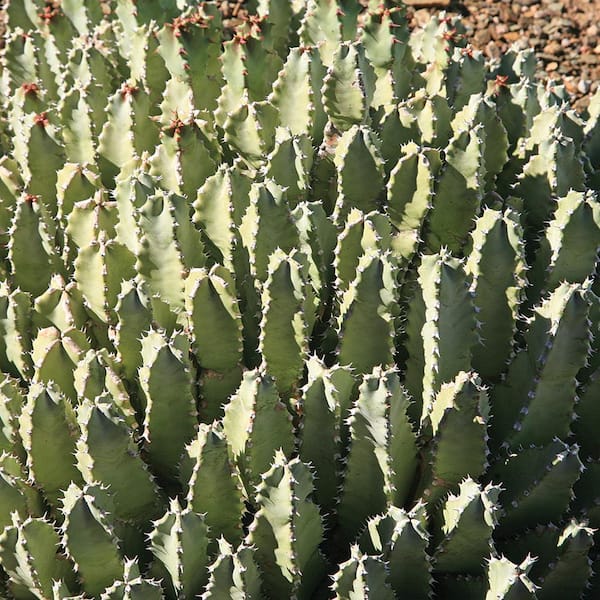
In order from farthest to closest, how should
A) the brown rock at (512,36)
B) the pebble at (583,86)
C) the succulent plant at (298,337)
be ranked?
the brown rock at (512,36)
the pebble at (583,86)
the succulent plant at (298,337)

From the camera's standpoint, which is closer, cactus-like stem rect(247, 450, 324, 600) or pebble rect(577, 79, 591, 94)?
cactus-like stem rect(247, 450, 324, 600)

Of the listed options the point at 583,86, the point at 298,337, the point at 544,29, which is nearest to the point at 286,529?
the point at 298,337

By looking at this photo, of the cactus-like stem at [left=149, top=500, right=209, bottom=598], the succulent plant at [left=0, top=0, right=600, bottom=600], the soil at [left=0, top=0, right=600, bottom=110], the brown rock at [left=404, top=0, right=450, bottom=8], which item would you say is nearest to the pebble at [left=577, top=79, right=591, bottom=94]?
the soil at [left=0, top=0, right=600, bottom=110]

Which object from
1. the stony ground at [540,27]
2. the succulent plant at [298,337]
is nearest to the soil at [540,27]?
the stony ground at [540,27]

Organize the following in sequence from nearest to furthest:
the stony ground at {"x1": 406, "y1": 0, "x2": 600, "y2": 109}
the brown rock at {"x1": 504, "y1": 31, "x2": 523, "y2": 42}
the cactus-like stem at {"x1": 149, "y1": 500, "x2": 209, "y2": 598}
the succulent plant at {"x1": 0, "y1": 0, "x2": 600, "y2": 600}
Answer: the cactus-like stem at {"x1": 149, "y1": 500, "x2": 209, "y2": 598}
the succulent plant at {"x1": 0, "y1": 0, "x2": 600, "y2": 600}
the stony ground at {"x1": 406, "y1": 0, "x2": 600, "y2": 109}
the brown rock at {"x1": 504, "y1": 31, "x2": 523, "y2": 42}

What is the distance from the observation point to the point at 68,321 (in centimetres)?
275

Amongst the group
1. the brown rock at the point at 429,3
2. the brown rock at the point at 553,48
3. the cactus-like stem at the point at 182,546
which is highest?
the brown rock at the point at 429,3

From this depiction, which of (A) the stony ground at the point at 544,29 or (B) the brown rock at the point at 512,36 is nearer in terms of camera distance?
(A) the stony ground at the point at 544,29

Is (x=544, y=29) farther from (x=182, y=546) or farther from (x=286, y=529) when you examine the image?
(x=182, y=546)

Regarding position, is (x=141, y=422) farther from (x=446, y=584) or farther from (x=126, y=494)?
(x=446, y=584)

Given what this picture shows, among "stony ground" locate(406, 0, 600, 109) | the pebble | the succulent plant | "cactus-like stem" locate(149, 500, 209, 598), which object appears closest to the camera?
"cactus-like stem" locate(149, 500, 209, 598)

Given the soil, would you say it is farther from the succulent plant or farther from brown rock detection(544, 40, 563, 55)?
the succulent plant

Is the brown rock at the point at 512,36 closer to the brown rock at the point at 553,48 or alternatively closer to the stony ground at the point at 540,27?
the stony ground at the point at 540,27

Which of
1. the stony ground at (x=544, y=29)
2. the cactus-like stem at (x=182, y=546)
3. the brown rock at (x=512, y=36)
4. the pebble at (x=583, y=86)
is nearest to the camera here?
the cactus-like stem at (x=182, y=546)
